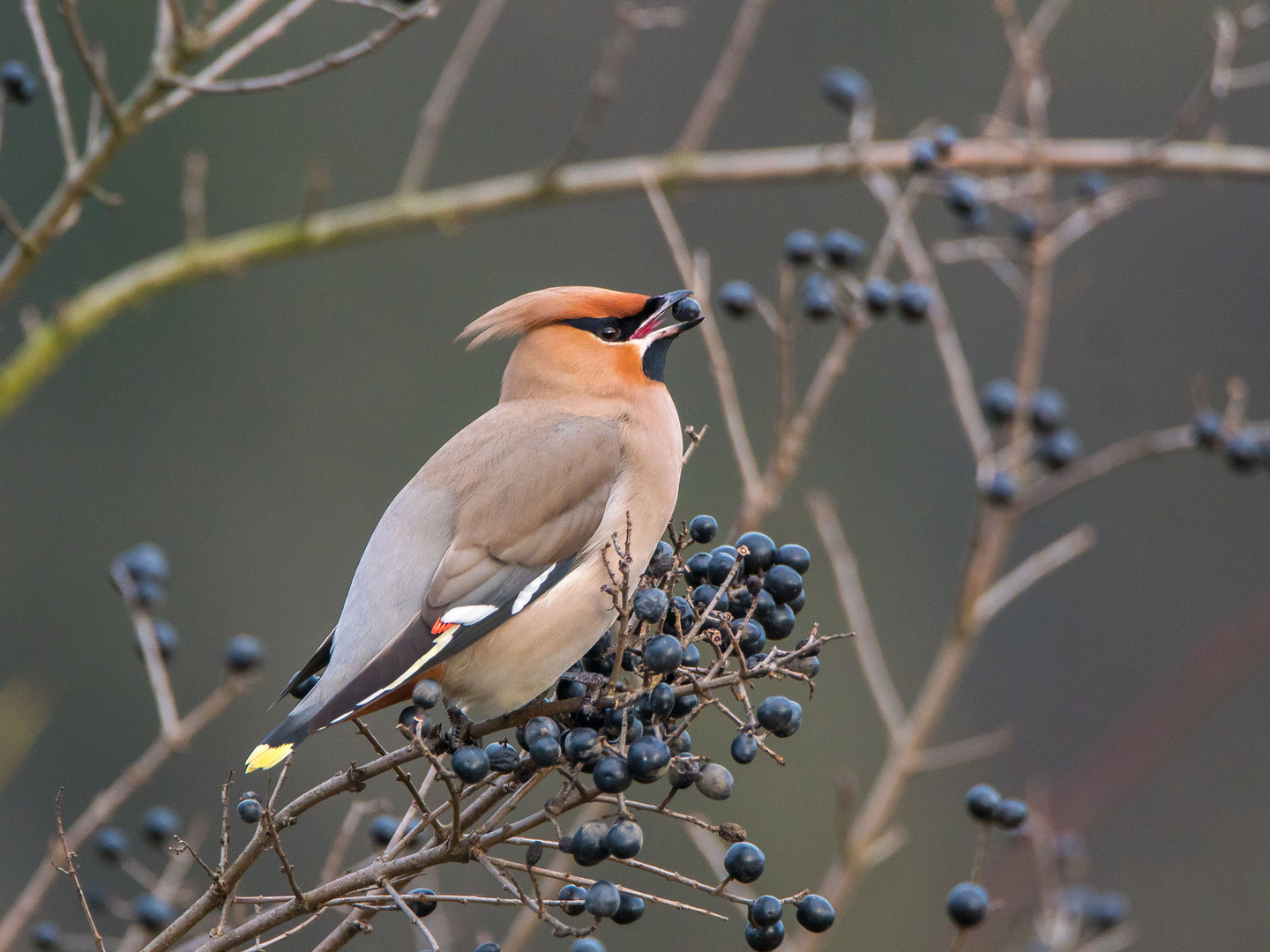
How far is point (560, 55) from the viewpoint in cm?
1570

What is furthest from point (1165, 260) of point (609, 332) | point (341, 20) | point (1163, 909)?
point (609, 332)

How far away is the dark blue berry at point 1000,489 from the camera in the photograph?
13.0 feet

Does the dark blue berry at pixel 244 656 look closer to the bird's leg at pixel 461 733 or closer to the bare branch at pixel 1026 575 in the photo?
the bird's leg at pixel 461 733

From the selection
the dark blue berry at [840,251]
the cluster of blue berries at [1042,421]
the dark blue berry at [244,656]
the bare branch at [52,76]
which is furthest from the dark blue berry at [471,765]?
the cluster of blue berries at [1042,421]

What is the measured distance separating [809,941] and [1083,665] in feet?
39.3

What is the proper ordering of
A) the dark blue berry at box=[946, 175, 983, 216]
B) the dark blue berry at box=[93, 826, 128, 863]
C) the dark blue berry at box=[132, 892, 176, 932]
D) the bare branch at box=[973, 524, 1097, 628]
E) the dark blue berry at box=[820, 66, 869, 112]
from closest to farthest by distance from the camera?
the dark blue berry at box=[132, 892, 176, 932]
the dark blue berry at box=[93, 826, 128, 863]
the bare branch at box=[973, 524, 1097, 628]
the dark blue berry at box=[946, 175, 983, 216]
the dark blue berry at box=[820, 66, 869, 112]

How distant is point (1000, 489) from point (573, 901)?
1.92 m

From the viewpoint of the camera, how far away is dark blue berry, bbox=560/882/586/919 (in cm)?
244

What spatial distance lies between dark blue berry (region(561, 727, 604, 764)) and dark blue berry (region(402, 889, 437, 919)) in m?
0.28

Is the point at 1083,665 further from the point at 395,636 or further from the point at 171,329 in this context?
the point at 395,636

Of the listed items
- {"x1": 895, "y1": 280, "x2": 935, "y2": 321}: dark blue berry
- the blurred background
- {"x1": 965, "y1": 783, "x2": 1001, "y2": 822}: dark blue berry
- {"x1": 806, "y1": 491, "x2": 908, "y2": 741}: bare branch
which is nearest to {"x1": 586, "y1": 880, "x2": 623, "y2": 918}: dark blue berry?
{"x1": 965, "y1": 783, "x2": 1001, "y2": 822}: dark blue berry

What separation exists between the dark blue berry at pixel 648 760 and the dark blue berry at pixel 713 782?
4.7 inches

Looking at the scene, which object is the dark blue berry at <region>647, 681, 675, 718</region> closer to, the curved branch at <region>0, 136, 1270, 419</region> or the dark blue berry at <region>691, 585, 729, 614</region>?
the dark blue berry at <region>691, 585, 729, 614</region>

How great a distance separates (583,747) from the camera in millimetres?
2377
